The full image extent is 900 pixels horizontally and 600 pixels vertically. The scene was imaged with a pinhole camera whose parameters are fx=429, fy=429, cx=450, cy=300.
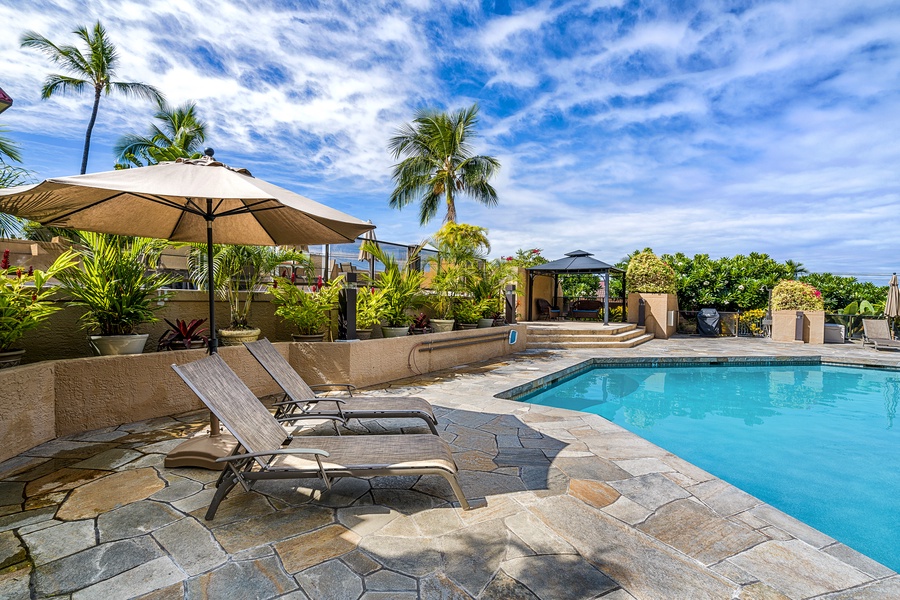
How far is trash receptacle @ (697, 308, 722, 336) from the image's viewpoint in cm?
1520

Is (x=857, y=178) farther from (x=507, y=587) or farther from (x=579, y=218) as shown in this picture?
(x=507, y=587)

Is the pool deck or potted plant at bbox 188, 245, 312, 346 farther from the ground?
potted plant at bbox 188, 245, 312, 346

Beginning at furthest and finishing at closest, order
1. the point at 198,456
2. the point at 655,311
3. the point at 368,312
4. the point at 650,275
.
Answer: the point at 650,275 → the point at 655,311 → the point at 368,312 → the point at 198,456

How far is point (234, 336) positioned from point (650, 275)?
13723 millimetres

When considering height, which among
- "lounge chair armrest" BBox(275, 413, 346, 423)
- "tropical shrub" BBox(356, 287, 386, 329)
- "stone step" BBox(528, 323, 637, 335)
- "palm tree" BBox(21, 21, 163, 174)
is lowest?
"stone step" BBox(528, 323, 637, 335)

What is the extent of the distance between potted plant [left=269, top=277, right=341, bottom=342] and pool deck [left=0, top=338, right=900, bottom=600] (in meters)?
2.68

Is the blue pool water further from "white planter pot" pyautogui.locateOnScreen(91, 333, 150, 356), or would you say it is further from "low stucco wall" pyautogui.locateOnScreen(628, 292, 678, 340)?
"white planter pot" pyautogui.locateOnScreen(91, 333, 150, 356)

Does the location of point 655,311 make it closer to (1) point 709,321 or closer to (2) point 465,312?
(1) point 709,321

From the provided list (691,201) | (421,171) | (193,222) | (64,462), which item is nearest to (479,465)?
(64,462)

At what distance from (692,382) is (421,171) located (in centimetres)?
1527

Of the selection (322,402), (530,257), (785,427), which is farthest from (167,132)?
(785,427)

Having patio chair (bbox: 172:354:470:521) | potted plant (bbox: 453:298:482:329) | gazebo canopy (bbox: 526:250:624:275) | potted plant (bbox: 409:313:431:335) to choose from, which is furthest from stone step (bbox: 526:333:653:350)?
patio chair (bbox: 172:354:470:521)

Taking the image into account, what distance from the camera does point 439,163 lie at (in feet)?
66.4

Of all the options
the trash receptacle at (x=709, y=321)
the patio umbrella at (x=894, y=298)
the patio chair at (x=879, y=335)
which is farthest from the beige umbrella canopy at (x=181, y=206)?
the patio umbrella at (x=894, y=298)
